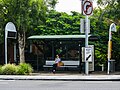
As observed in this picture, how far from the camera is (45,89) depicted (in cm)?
1521

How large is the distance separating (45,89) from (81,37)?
37.9 feet

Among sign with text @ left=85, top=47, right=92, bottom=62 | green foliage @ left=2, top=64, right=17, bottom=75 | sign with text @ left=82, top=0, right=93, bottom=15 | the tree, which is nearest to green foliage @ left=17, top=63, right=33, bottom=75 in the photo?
green foliage @ left=2, top=64, right=17, bottom=75

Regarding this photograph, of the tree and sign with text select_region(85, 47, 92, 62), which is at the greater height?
the tree

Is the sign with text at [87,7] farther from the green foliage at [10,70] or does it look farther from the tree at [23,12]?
the green foliage at [10,70]

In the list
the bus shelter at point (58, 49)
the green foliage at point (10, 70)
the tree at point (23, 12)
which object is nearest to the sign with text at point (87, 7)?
the bus shelter at point (58, 49)

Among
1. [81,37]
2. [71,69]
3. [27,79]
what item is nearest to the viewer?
[27,79]

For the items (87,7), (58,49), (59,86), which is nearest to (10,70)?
(58,49)

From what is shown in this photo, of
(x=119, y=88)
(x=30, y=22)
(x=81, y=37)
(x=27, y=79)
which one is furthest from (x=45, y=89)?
(x=30, y=22)

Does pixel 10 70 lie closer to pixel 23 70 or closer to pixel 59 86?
pixel 23 70

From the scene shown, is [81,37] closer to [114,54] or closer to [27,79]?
[114,54]

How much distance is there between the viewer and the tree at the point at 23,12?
26516 mm

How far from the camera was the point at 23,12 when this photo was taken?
87.4 ft

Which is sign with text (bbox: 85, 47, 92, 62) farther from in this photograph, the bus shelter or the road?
the road

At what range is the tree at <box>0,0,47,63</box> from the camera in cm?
2652
